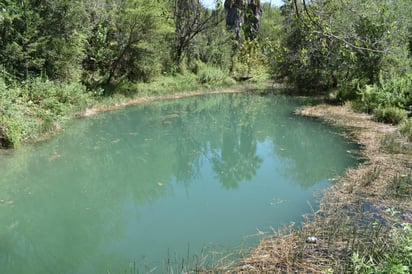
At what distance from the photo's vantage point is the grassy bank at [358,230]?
3639 mm

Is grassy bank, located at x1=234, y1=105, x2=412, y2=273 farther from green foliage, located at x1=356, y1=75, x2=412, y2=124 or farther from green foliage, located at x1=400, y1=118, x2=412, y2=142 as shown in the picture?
green foliage, located at x1=356, y1=75, x2=412, y2=124

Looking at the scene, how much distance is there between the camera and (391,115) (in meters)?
11.8

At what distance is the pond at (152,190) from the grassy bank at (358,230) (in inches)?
18.0

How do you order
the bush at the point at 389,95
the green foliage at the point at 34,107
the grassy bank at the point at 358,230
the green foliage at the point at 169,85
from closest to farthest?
the grassy bank at the point at 358,230, the green foliage at the point at 34,107, the bush at the point at 389,95, the green foliage at the point at 169,85

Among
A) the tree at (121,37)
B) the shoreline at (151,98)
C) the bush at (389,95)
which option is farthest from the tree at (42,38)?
the bush at (389,95)

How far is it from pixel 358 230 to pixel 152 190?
3.91 meters

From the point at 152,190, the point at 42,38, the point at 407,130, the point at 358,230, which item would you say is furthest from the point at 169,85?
the point at 358,230

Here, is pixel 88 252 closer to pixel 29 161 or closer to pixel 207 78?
pixel 29 161

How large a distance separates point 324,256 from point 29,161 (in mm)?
7012

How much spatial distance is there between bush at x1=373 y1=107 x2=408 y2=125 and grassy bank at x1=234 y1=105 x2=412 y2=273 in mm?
3084

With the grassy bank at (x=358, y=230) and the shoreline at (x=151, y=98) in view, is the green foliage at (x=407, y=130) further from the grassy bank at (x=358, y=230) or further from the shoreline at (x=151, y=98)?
the shoreline at (x=151, y=98)

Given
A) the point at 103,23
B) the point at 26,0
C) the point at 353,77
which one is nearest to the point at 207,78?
the point at 103,23

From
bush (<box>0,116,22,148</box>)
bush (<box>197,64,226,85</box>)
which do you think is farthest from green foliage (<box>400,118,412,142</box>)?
bush (<box>197,64,226,85</box>)

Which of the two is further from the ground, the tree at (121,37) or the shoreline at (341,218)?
the tree at (121,37)
